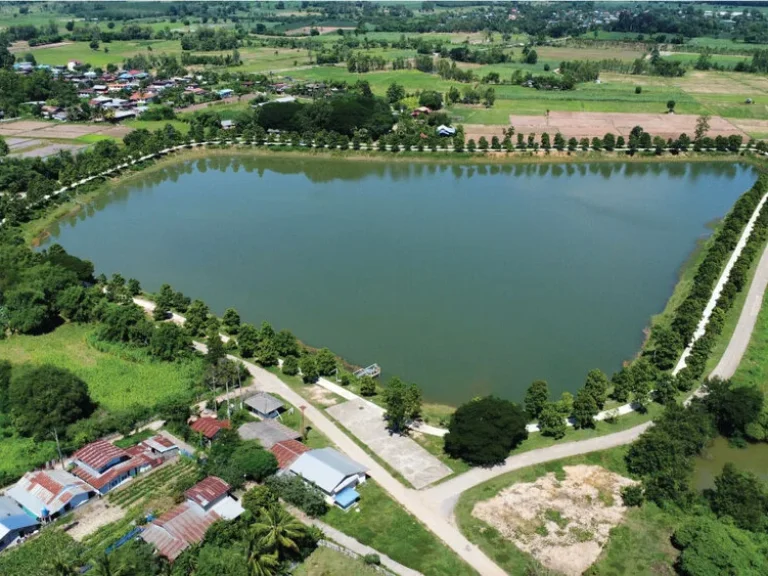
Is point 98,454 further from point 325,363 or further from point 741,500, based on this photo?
point 741,500

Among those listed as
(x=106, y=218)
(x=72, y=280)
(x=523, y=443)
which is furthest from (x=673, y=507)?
(x=106, y=218)

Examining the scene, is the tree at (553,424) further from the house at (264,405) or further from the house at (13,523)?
the house at (13,523)

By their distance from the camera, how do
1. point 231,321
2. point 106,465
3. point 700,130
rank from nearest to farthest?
point 106,465, point 231,321, point 700,130

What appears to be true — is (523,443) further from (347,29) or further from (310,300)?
(347,29)

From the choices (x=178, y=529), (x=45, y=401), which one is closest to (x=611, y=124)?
(x=45, y=401)

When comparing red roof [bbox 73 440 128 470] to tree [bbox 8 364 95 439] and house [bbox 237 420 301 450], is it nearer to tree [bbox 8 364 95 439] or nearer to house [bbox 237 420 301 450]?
tree [bbox 8 364 95 439]
